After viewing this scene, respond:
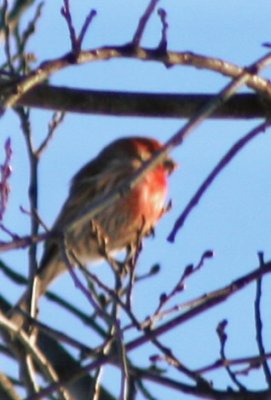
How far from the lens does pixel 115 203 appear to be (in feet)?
32.6

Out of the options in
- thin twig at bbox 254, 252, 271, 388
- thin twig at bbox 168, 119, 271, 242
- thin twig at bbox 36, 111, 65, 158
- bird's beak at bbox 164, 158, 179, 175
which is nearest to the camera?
thin twig at bbox 168, 119, 271, 242

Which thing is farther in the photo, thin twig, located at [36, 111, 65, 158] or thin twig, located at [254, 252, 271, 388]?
thin twig, located at [36, 111, 65, 158]

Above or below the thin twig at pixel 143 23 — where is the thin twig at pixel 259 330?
below

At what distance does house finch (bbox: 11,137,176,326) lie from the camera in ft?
33.1

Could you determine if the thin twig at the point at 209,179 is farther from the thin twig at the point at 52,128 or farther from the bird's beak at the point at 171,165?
the bird's beak at the point at 171,165

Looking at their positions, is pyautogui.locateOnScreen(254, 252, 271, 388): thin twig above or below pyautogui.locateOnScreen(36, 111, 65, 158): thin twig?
below

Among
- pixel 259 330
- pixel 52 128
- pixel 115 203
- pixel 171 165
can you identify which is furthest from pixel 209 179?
pixel 171 165

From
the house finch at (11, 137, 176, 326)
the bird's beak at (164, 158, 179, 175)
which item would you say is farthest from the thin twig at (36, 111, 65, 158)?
the bird's beak at (164, 158, 179, 175)

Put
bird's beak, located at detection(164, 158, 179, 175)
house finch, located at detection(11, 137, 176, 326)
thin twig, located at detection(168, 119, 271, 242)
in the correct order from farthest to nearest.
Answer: bird's beak, located at detection(164, 158, 179, 175), house finch, located at detection(11, 137, 176, 326), thin twig, located at detection(168, 119, 271, 242)

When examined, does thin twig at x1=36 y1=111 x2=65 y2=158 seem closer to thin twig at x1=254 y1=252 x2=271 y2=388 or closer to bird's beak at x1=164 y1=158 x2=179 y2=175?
thin twig at x1=254 y1=252 x2=271 y2=388

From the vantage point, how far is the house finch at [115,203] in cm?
1008

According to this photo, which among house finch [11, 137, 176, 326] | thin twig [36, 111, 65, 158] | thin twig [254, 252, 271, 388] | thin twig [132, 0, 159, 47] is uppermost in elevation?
house finch [11, 137, 176, 326]

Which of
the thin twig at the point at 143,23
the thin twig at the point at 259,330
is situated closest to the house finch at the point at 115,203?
the thin twig at the point at 259,330

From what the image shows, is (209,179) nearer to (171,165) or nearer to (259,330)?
(259,330)
